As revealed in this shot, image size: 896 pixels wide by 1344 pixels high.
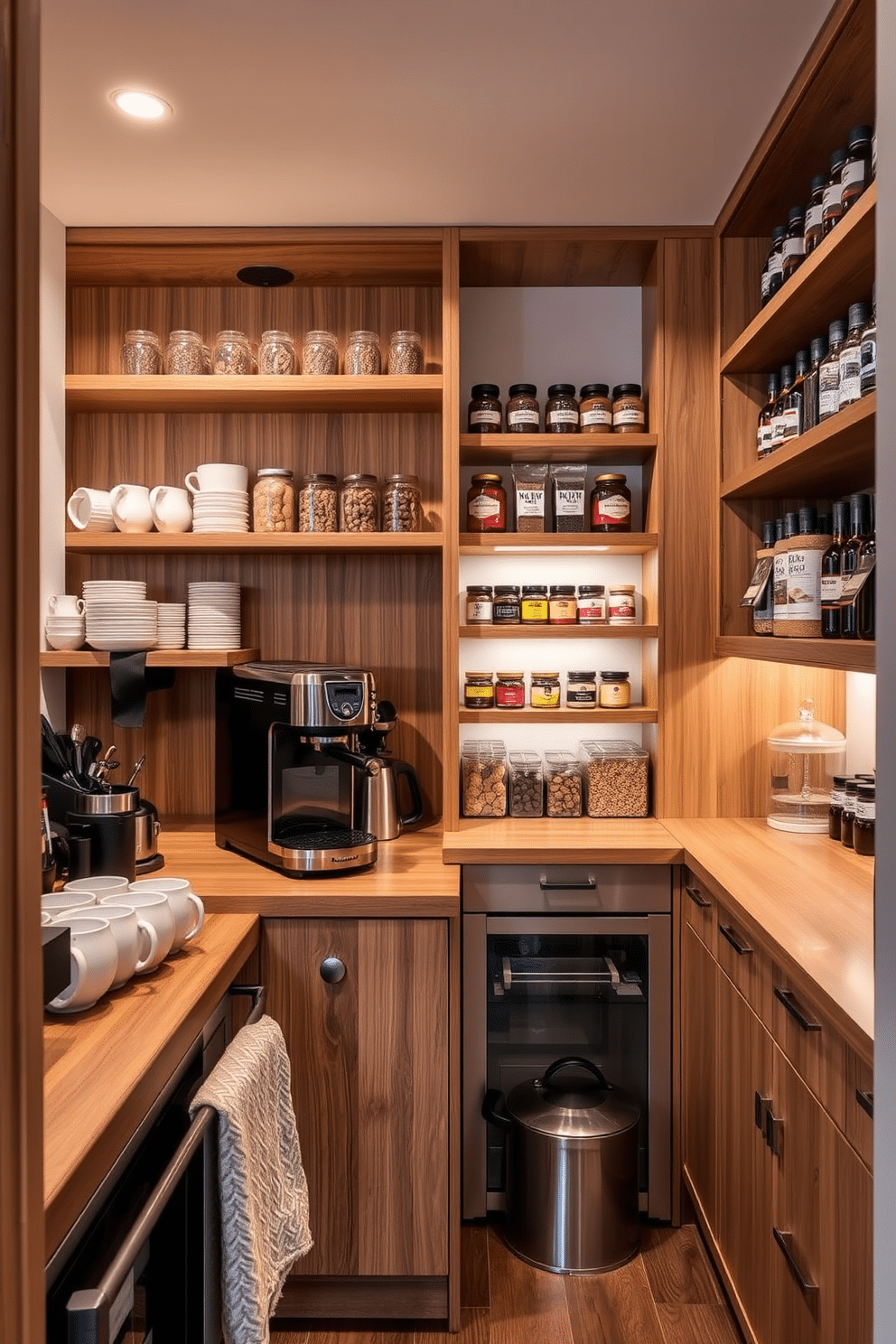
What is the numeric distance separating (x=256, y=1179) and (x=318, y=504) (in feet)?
5.36

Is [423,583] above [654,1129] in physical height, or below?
above

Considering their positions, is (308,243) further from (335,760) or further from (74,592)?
(335,760)

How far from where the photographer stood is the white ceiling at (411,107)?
1.74 metres

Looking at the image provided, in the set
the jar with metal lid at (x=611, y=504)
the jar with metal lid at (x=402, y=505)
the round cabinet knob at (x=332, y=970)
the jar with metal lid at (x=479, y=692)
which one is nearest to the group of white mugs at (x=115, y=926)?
the round cabinet knob at (x=332, y=970)

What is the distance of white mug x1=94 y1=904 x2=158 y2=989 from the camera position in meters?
1.49

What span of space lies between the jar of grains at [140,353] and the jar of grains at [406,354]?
61 centimetres

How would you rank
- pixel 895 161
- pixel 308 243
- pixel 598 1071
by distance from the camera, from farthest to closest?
pixel 308 243, pixel 598 1071, pixel 895 161

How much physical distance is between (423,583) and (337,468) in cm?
40

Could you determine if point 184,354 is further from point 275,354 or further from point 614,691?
point 614,691

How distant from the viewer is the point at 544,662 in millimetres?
2873

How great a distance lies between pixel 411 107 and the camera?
6.59 ft

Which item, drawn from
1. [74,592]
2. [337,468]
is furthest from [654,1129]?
[74,592]

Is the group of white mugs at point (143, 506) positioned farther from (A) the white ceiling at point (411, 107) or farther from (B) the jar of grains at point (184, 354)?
(A) the white ceiling at point (411, 107)

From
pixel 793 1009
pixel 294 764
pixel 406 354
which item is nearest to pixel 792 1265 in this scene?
pixel 793 1009
